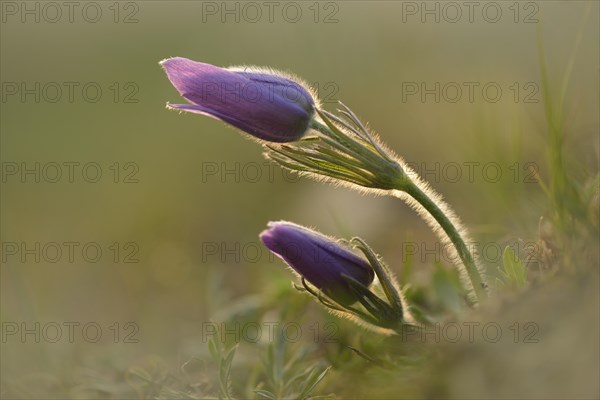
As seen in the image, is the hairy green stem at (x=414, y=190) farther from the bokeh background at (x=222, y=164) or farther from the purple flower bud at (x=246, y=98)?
the bokeh background at (x=222, y=164)

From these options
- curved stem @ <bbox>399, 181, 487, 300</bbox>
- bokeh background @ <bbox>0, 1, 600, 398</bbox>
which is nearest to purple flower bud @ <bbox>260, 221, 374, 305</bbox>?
curved stem @ <bbox>399, 181, 487, 300</bbox>

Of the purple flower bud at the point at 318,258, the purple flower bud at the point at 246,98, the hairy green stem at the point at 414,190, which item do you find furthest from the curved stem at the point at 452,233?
the purple flower bud at the point at 246,98

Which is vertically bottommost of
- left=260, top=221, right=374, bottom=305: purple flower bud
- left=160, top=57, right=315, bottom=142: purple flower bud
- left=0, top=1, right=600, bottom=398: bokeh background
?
left=0, top=1, right=600, bottom=398: bokeh background

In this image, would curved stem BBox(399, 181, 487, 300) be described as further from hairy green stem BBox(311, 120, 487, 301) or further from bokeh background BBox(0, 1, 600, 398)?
bokeh background BBox(0, 1, 600, 398)

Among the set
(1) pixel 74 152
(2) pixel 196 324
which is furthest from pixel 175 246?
(1) pixel 74 152

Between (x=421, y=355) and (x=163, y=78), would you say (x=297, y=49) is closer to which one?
(x=163, y=78)

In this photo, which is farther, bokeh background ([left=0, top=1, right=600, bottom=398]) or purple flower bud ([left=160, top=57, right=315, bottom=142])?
bokeh background ([left=0, top=1, right=600, bottom=398])
